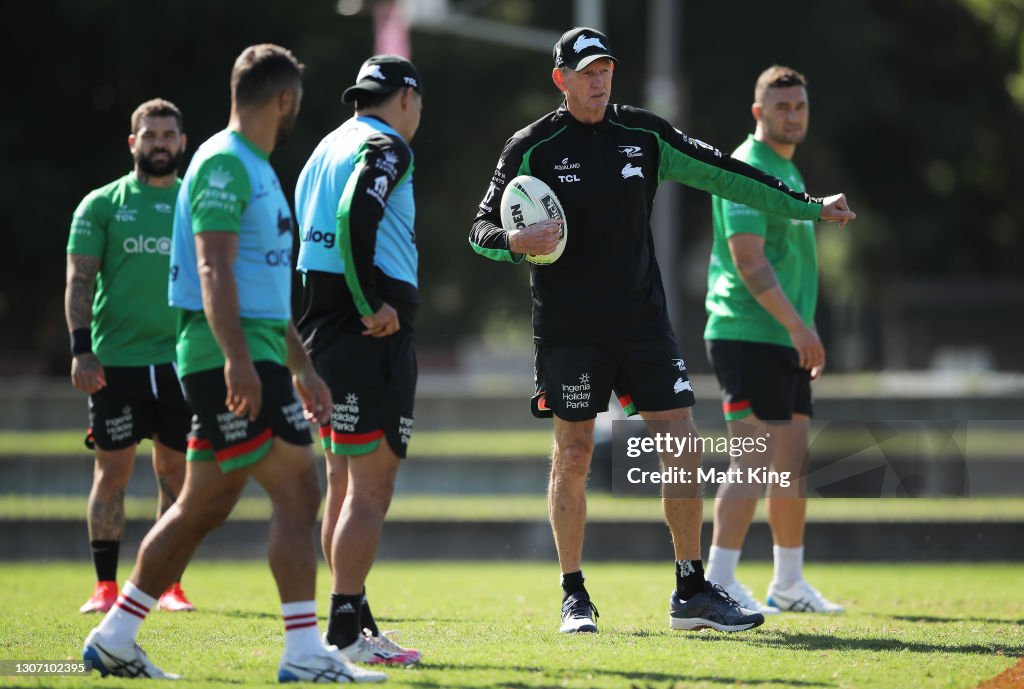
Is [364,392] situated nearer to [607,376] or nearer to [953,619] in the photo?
[607,376]

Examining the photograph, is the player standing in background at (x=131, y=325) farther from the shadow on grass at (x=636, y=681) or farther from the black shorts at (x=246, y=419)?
the shadow on grass at (x=636, y=681)

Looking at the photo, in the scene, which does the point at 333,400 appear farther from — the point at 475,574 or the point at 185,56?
the point at 185,56

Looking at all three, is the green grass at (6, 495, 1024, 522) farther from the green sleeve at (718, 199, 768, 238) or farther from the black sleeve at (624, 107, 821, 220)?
the black sleeve at (624, 107, 821, 220)

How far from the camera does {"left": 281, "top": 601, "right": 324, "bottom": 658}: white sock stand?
548 cm

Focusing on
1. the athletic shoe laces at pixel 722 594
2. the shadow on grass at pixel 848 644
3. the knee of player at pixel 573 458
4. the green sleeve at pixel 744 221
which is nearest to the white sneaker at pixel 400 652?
the knee of player at pixel 573 458

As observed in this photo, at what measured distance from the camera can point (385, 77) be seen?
6383 millimetres

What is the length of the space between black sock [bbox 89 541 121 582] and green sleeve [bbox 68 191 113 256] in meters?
1.68

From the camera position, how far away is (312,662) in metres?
5.46

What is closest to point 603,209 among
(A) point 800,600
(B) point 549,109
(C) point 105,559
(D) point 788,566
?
(D) point 788,566

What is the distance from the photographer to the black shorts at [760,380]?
8156mm

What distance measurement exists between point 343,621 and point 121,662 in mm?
904

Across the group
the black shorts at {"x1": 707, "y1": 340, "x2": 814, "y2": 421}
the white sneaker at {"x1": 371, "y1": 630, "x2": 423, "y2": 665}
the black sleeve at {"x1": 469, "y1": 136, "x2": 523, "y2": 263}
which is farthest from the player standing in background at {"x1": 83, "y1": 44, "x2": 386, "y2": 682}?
the black shorts at {"x1": 707, "y1": 340, "x2": 814, "y2": 421}

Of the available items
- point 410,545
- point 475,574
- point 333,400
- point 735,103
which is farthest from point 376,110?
point 735,103

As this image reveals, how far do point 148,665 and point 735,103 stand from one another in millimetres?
31907
